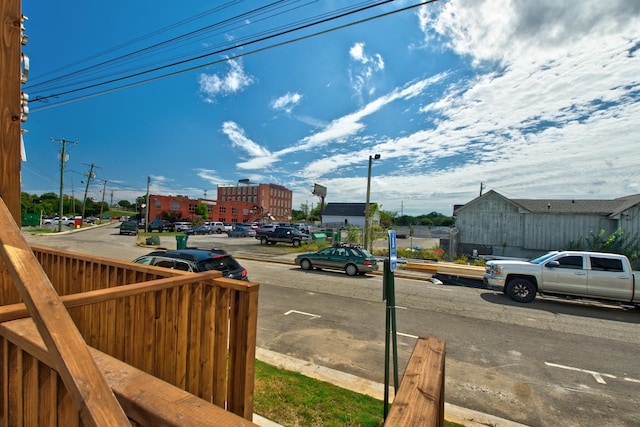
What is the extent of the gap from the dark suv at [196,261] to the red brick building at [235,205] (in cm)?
5634

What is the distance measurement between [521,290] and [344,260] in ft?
22.8

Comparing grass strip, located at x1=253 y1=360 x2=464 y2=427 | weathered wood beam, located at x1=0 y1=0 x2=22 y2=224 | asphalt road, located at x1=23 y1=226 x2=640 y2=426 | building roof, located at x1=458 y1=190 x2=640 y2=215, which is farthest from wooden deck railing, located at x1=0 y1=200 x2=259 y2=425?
building roof, located at x1=458 y1=190 x2=640 y2=215

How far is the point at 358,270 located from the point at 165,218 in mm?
55363

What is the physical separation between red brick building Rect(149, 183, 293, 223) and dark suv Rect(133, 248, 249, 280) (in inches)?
2218

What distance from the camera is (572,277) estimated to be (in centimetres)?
934

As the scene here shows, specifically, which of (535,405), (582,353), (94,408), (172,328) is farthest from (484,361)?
(94,408)

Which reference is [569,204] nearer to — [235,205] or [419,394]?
[419,394]

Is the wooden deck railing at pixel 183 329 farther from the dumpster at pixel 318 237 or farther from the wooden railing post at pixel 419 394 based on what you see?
the dumpster at pixel 318 237

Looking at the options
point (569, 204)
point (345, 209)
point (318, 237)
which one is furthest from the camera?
point (345, 209)

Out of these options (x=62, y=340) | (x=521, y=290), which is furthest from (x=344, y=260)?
(x=62, y=340)

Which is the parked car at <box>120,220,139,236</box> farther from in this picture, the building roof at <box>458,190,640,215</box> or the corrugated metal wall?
the building roof at <box>458,190,640,215</box>

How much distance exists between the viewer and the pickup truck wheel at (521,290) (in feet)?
31.8

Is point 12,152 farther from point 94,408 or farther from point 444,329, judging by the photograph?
point 444,329

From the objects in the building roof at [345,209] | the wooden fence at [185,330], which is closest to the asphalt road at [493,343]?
the wooden fence at [185,330]
